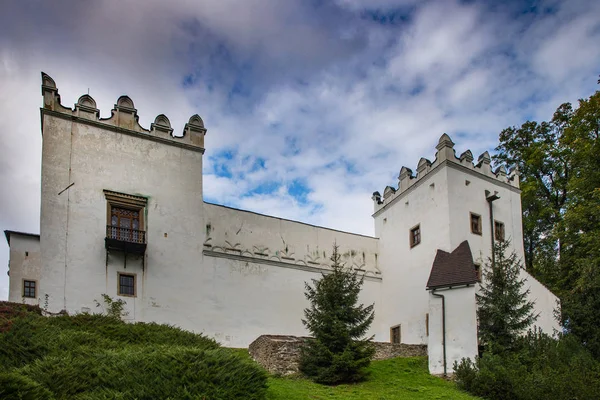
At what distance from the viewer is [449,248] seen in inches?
933

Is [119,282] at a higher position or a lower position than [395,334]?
higher

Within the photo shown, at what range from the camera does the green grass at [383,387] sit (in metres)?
15.6

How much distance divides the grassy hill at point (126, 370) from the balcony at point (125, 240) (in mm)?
4673

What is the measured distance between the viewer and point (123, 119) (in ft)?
77.5

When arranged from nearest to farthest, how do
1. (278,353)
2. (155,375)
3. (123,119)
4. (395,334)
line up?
(155,375)
(278,353)
(123,119)
(395,334)

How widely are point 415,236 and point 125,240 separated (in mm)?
12469

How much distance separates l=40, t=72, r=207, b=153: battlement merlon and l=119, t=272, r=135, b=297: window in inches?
224

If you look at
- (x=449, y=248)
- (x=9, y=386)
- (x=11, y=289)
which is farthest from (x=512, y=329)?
(x=11, y=289)

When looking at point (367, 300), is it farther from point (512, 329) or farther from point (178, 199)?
point (178, 199)

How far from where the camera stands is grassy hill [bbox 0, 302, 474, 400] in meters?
11.5

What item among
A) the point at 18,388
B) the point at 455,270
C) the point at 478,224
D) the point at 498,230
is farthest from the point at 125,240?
the point at 498,230

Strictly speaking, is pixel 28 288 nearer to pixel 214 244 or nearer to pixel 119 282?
pixel 119 282

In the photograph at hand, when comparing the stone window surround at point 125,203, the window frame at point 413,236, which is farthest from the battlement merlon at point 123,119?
the window frame at point 413,236

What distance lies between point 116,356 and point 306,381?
21.7 ft
